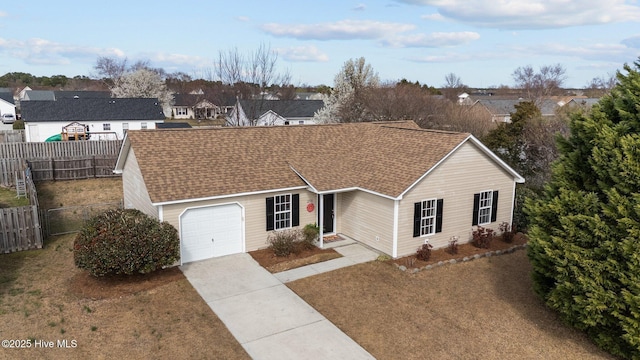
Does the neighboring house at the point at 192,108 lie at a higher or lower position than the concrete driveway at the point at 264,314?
higher

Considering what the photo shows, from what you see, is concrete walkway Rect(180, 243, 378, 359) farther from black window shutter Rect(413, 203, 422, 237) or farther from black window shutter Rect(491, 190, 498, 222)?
→ black window shutter Rect(491, 190, 498, 222)

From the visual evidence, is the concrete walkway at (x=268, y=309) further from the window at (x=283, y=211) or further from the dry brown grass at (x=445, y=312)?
the window at (x=283, y=211)

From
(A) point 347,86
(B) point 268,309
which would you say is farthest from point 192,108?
(B) point 268,309

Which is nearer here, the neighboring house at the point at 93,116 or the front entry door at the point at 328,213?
the front entry door at the point at 328,213

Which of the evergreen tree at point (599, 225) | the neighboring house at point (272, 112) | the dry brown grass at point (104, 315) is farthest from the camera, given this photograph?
the neighboring house at point (272, 112)

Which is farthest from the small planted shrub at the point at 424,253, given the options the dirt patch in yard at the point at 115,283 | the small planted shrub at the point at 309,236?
the dirt patch in yard at the point at 115,283

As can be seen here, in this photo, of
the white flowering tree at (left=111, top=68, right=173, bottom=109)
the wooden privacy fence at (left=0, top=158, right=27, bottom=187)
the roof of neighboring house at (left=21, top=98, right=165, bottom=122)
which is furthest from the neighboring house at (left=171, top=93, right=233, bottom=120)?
the wooden privacy fence at (left=0, top=158, right=27, bottom=187)

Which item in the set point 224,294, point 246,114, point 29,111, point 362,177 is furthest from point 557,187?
point 29,111
